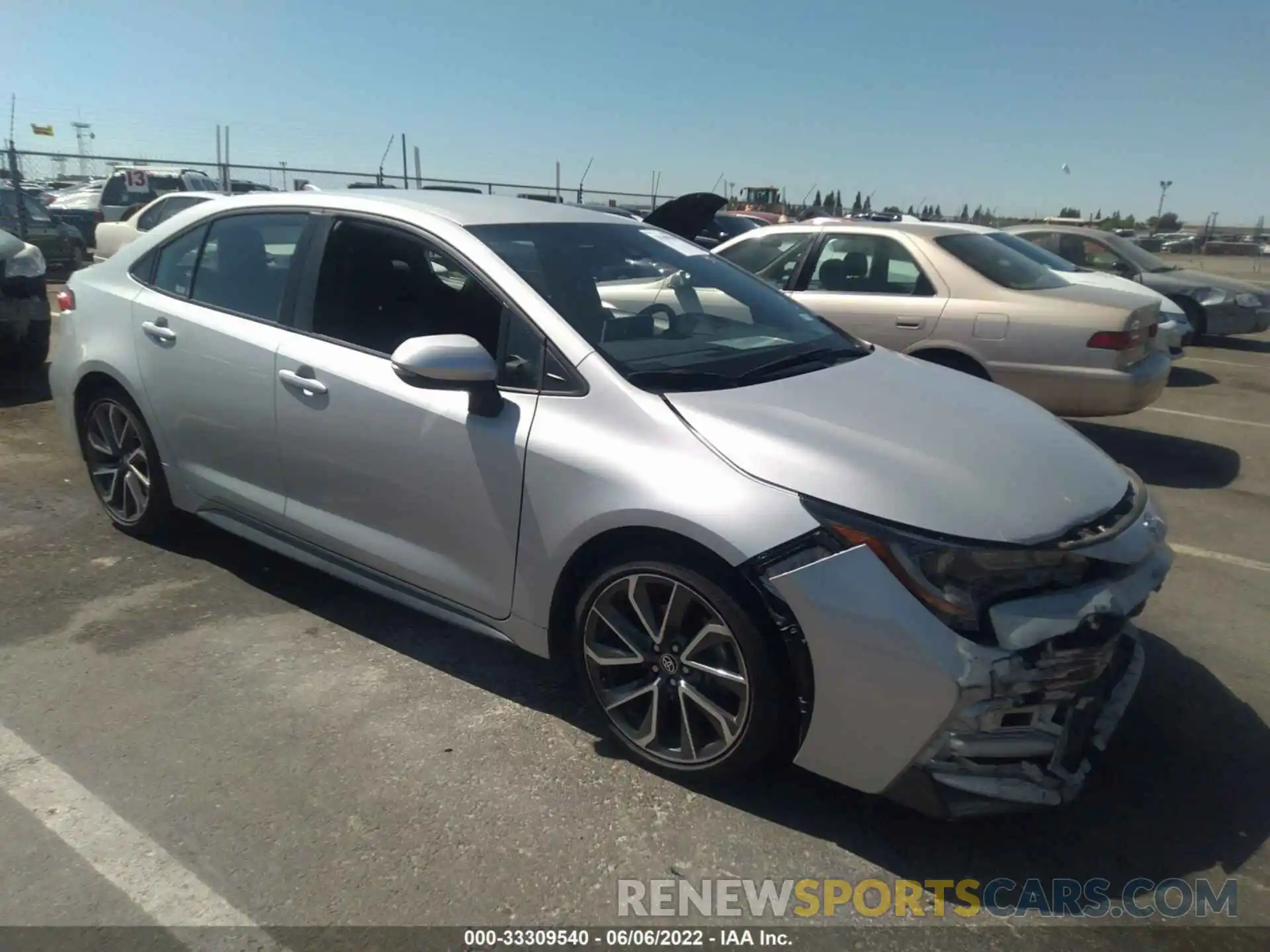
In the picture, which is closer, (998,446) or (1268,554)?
(998,446)

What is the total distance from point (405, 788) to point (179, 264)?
8.85 feet

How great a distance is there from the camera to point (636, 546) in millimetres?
2809

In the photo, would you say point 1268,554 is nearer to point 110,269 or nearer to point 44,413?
point 110,269

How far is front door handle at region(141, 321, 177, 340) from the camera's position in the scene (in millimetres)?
4105

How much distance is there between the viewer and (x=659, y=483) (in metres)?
2.71

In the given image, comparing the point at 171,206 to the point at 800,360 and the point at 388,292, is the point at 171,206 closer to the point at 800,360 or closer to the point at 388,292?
the point at 388,292

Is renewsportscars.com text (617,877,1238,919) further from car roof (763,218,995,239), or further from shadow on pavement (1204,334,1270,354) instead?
shadow on pavement (1204,334,1270,354)

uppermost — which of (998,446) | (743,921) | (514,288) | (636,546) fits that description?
(514,288)

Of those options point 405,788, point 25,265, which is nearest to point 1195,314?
point 405,788

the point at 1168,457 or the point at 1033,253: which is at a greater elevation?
the point at 1033,253

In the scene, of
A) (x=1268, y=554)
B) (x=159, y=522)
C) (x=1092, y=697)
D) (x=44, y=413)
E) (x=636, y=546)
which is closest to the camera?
(x=1092, y=697)

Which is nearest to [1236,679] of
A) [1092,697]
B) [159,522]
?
[1092,697]

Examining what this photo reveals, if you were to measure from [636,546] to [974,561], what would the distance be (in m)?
0.92

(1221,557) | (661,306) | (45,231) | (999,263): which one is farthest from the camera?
(45,231)
